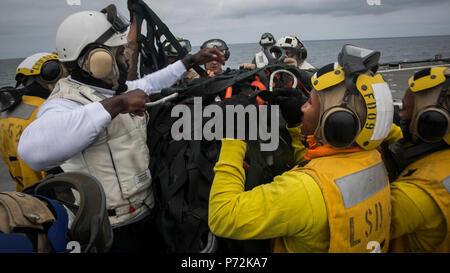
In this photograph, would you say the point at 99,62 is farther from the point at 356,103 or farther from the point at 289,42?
the point at 289,42

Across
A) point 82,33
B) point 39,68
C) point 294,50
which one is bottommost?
point 39,68

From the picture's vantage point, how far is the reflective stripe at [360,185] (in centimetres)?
141

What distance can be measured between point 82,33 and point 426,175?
8.24 feet

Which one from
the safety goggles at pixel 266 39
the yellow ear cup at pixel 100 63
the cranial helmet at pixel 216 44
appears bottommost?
the yellow ear cup at pixel 100 63

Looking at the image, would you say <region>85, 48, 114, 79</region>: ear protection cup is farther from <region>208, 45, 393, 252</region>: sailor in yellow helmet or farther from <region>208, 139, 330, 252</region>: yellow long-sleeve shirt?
<region>208, 139, 330, 252</region>: yellow long-sleeve shirt

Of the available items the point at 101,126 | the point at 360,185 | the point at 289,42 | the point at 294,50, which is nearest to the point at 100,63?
the point at 101,126

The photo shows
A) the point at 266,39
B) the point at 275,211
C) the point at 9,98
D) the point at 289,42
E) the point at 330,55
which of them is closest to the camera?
the point at 275,211

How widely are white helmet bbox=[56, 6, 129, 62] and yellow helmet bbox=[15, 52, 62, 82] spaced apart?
1.65 m

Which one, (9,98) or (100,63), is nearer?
(100,63)

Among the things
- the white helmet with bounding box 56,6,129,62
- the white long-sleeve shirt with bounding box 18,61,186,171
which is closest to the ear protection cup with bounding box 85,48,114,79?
the white helmet with bounding box 56,6,129,62

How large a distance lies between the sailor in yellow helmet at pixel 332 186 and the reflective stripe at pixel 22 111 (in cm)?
265

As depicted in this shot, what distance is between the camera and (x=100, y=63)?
1831mm

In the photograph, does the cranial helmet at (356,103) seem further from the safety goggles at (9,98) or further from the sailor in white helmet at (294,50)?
the sailor in white helmet at (294,50)

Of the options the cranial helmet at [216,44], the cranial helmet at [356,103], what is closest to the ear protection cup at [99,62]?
the cranial helmet at [356,103]
